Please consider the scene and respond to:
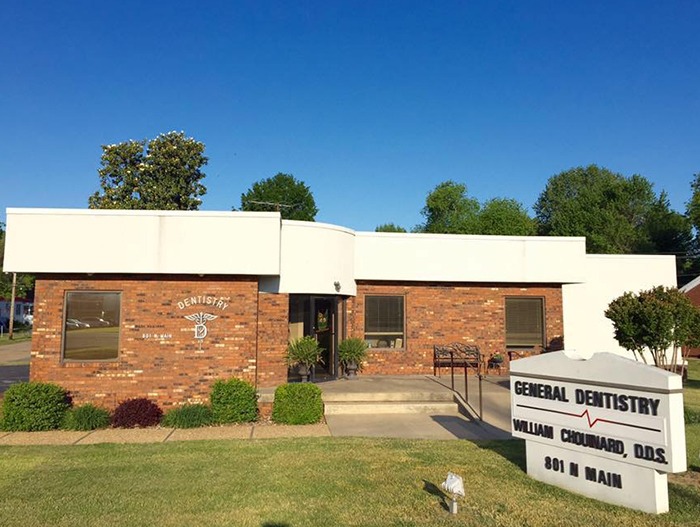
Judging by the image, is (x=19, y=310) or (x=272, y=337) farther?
(x=19, y=310)

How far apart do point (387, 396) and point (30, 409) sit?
24.4ft

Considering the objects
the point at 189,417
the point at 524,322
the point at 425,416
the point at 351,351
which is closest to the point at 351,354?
the point at 351,351

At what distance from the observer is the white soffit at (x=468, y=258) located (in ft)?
51.0

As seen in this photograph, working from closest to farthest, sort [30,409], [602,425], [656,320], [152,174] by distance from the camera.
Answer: [602,425] < [30,409] < [656,320] < [152,174]

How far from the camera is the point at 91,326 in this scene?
1157 centimetres

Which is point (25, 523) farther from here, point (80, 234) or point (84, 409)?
point (80, 234)

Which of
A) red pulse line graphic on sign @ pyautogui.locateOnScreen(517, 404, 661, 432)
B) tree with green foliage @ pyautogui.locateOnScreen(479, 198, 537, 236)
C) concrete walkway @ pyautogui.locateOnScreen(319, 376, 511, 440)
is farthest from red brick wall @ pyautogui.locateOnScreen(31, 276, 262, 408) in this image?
tree with green foliage @ pyautogui.locateOnScreen(479, 198, 537, 236)

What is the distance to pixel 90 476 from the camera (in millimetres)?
7039

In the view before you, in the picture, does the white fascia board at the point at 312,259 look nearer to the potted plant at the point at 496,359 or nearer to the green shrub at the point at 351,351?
the green shrub at the point at 351,351

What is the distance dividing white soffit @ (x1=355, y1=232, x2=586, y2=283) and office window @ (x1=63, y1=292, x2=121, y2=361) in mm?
6819

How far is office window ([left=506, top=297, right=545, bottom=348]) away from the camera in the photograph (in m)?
16.2

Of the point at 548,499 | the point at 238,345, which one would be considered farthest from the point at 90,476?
the point at 548,499

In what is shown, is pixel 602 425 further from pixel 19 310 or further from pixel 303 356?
pixel 19 310

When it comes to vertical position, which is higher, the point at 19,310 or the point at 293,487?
the point at 19,310
